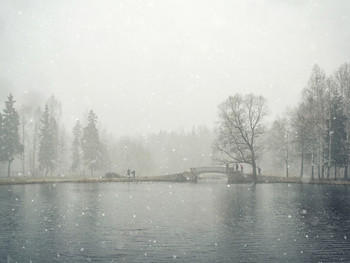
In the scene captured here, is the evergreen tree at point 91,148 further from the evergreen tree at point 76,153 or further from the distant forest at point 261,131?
the evergreen tree at point 76,153

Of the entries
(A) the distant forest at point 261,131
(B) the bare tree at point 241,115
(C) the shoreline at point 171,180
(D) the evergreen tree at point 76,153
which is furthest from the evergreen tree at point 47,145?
(B) the bare tree at point 241,115

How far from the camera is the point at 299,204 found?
82.0ft

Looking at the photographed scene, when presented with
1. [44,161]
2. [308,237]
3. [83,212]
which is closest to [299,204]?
[308,237]

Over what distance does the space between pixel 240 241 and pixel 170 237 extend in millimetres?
3051

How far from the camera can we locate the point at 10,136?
61906 mm

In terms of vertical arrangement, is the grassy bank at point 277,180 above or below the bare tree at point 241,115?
below

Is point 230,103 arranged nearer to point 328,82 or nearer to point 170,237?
point 328,82

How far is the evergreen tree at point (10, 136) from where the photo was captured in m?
61.2

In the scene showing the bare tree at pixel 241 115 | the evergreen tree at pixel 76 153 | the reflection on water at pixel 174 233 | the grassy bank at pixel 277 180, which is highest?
the bare tree at pixel 241 115

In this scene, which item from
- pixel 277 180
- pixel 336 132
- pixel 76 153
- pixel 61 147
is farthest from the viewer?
pixel 61 147

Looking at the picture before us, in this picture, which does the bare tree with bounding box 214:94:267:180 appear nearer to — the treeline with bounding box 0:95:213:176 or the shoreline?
the shoreline

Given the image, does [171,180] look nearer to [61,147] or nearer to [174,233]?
[61,147]

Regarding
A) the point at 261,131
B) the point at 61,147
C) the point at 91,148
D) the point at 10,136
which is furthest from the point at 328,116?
the point at 61,147

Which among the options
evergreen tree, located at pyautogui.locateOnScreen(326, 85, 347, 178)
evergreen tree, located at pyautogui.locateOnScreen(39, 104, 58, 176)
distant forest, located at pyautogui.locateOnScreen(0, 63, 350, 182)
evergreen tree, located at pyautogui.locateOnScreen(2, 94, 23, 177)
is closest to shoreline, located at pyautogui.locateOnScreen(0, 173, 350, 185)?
distant forest, located at pyautogui.locateOnScreen(0, 63, 350, 182)
